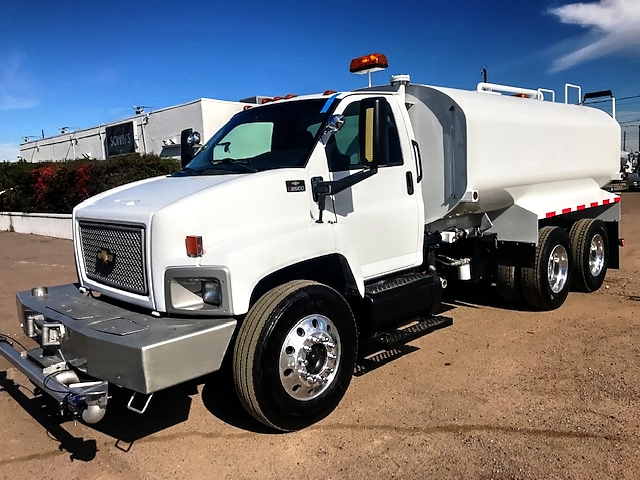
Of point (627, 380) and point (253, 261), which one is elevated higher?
point (253, 261)

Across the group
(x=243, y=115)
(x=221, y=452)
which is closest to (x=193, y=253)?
(x=221, y=452)

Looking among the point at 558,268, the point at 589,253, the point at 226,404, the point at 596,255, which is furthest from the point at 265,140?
the point at 596,255

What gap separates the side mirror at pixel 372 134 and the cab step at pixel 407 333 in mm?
1519

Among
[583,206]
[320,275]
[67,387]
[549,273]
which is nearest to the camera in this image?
[67,387]

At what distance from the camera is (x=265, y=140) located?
4.93 metres

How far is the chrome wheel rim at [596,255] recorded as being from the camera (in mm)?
8305

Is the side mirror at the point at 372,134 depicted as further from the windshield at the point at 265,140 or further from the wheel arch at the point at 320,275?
the wheel arch at the point at 320,275

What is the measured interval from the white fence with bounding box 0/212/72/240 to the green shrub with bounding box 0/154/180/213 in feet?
1.51

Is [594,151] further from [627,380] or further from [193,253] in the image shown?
[193,253]

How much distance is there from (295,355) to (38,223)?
633 inches

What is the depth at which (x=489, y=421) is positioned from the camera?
168 inches

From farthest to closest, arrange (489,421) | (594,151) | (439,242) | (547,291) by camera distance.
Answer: (594,151) → (547,291) → (439,242) → (489,421)

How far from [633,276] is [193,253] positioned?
25.5ft

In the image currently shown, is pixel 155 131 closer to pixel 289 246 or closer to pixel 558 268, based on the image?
pixel 558 268
